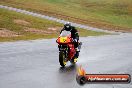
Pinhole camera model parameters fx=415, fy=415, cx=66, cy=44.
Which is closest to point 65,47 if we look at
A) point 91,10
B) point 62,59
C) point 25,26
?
point 62,59

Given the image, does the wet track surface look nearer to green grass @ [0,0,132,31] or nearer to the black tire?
the black tire

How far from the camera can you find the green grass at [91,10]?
58.7 meters

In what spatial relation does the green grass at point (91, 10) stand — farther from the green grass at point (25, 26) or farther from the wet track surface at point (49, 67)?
Answer: the wet track surface at point (49, 67)

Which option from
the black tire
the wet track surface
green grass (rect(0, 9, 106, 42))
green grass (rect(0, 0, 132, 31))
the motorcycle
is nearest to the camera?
the wet track surface

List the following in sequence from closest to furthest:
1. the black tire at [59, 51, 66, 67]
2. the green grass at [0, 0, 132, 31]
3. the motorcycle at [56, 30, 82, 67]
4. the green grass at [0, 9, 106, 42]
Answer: the black tire at [59, 51, 66, 67]
the motorcycle at [56, 30, 82, 67]
the green grass at [0, 9, 106, 42]
the green grass at [0, 0, 132, 31]

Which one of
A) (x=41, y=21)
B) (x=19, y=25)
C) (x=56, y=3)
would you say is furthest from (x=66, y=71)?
(x=56, y=3)

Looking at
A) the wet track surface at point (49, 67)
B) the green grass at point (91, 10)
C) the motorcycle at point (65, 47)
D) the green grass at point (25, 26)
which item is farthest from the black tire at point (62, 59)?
the green grass at point (91, 10)

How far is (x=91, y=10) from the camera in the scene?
7275 centimetres

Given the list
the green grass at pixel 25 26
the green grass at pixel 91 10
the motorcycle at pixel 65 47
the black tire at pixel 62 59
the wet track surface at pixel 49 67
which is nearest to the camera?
the wet track surface at pixel 49 67

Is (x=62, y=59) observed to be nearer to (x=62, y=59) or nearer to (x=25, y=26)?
(x=62, y=59)

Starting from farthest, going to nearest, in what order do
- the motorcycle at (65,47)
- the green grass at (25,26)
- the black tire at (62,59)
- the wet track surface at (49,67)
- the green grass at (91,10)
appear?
the green grass at (91,10)
the green grass at (25,26)
the motorcycle at (65,47)
the black tire at (62,59)
the wet track surface at (49,67)

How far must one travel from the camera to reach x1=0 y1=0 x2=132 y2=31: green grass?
58.7 metres

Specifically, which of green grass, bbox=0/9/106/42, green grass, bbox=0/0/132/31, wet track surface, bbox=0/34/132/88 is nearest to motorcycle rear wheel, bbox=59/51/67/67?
wet track surface, bbox=0/34/132/88

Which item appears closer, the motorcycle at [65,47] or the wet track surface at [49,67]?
the wet track surface at [49,67]
